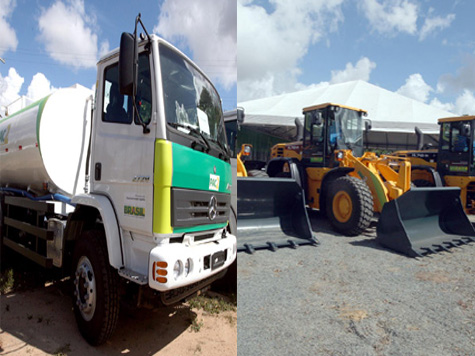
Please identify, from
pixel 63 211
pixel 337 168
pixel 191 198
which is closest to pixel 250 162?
pixel 337 168

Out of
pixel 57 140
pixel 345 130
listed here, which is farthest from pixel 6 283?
pixel 345 130

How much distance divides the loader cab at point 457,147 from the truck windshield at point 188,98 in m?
7.57

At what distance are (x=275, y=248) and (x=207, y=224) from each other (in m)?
2.33

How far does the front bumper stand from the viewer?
239 centimetres

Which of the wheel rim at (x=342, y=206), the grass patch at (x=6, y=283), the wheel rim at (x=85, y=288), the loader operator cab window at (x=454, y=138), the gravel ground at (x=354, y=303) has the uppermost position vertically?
the loader operator cab window at (x=454, y=138)

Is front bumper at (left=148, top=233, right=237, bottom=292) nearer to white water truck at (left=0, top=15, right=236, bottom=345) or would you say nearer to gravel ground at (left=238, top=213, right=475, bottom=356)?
white water truck at (left=0, top=15, right=236, bottom=345)

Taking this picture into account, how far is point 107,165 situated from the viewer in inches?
117

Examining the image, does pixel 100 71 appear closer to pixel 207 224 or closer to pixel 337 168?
pixel 207 224

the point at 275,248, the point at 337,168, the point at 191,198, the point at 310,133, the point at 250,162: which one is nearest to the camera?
the point at 191,198

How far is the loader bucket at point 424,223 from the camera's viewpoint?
5285 mm

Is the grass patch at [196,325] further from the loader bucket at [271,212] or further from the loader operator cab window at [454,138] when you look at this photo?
the loader operator cab window at [454,138]

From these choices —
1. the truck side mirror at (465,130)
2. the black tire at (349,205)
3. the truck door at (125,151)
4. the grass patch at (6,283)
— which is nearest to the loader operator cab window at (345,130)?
the black tire at (349,205)

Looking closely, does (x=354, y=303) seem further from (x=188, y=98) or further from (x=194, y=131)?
(x=188, y=98)

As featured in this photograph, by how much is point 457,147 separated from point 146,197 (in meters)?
8.90
